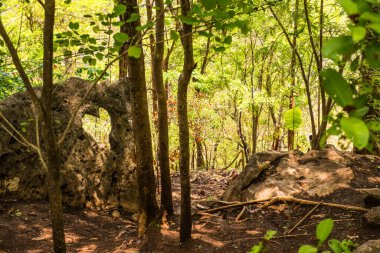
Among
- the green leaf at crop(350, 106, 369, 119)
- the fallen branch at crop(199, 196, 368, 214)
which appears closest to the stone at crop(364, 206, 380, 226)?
the fallen branch at crop(199, 196, 368, 214)

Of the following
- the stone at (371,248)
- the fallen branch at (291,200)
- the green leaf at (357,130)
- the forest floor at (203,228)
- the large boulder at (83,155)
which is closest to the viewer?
the green leaf at (357,130)

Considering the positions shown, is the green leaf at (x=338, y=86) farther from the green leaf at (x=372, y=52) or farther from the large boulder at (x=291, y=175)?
the large boulder at (x=291, y=175)

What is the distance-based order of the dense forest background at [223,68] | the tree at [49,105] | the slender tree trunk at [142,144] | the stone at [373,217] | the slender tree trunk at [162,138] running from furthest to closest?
1. the dense forest background at [223,68]
2. the slender tree trunk at [162,138]
3. the slender tree trunk at [142,144]
4. the stone at [373,217]
5. the tree at [49,105]

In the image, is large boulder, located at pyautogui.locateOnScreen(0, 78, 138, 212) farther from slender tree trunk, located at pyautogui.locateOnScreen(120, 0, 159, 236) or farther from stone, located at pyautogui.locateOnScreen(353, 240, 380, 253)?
stone, located at pyautogui.locateOnScreen(353, 240, 380, 253)

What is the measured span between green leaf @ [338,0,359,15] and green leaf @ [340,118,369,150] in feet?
0.72

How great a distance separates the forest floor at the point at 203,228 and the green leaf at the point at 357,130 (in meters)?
3.67

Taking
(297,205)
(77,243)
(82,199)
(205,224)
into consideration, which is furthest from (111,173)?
(297,205)

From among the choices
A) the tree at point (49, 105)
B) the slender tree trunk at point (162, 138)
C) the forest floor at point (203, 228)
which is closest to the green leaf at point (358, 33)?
the tree at point (49, 105)

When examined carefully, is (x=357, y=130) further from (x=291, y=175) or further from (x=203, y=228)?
(x=291, y=175)

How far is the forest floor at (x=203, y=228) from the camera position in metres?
4.41

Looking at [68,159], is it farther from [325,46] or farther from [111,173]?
[325,46]

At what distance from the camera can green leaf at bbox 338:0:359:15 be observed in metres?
0.72

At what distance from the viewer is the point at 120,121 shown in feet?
22.1

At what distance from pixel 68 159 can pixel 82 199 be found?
785 millimetres
